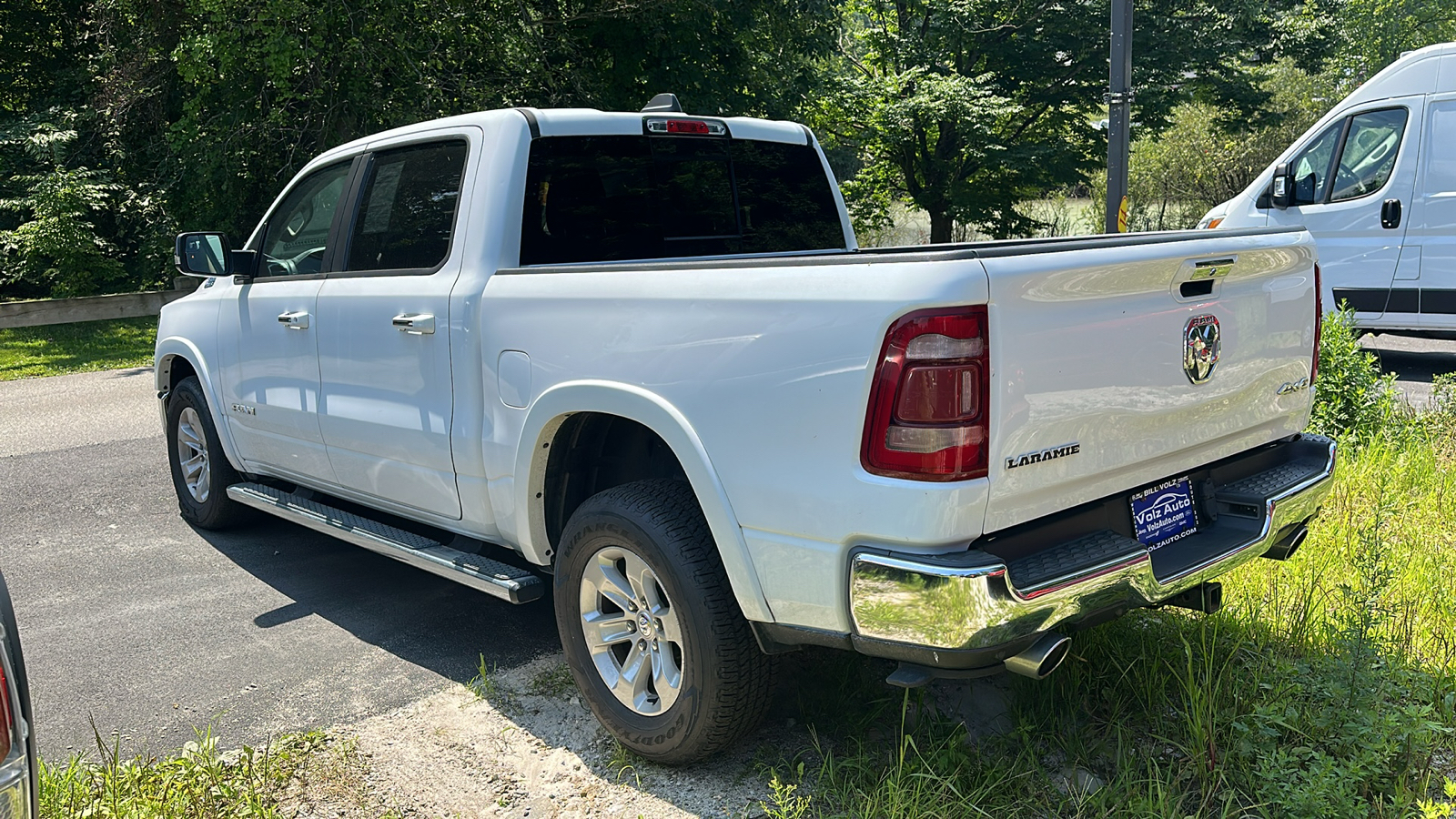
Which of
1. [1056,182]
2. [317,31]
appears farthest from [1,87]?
[1056,182]

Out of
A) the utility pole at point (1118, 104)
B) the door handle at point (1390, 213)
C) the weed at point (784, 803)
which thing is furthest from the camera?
the utility pole at point (1118, 104)

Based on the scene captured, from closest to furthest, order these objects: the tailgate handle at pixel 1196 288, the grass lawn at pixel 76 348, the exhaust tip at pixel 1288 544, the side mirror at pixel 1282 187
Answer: the tailgate handle at pixel 1196 288, the exhaust tip at pixel 1288 544, the side mirror at pixel 1282 187, the grass lawn at pixel 76 348

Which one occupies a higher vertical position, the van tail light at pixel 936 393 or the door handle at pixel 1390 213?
the van tail light at pixel 936 393

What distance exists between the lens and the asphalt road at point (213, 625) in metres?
3.98

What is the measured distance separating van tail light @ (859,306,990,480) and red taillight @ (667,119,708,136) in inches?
82.3

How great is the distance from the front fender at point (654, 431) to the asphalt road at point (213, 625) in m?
0.87

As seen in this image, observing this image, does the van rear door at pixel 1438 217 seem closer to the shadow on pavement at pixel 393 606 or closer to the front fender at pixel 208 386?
the shadow on pavement at pixel 393 606

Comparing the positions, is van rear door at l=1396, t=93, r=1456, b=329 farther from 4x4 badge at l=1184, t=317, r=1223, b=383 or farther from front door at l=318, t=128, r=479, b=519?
front door at l=318, t=128, r=479, b=519

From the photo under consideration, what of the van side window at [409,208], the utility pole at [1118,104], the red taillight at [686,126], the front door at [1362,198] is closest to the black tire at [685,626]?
the van side window at [409,208]

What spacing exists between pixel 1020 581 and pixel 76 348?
15.4 m

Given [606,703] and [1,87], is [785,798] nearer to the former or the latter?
[606,703]

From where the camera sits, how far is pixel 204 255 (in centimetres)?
527

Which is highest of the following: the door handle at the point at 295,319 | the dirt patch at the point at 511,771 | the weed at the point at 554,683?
the door handle at the point at 295,319

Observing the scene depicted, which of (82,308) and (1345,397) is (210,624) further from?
(82,308)
